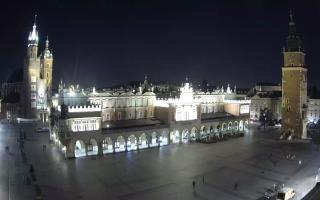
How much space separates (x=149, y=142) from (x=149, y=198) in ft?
78.5

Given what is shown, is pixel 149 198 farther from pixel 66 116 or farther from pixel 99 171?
pixel 66 116

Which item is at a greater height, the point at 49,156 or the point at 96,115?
→ the point at 96,115

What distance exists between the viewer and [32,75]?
78250mm

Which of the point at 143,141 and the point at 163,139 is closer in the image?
the point at 143,141

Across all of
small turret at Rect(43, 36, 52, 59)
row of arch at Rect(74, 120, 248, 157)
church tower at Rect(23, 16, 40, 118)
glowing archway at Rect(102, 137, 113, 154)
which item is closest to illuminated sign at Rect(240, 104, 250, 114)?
row of arch at Rect(74, 120, 248, 157)

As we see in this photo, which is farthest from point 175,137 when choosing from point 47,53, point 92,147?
point 47,53

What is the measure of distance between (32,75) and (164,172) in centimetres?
5411

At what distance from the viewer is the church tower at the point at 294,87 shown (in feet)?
207

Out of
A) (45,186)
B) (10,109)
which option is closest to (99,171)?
(45,186)

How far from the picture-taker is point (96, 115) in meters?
46.1

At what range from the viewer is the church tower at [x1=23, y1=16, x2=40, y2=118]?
77.6m

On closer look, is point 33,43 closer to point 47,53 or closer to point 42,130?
point 47,53

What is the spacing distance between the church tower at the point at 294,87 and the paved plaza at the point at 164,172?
976 cm

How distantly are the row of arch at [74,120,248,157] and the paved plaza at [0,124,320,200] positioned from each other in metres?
2.21
